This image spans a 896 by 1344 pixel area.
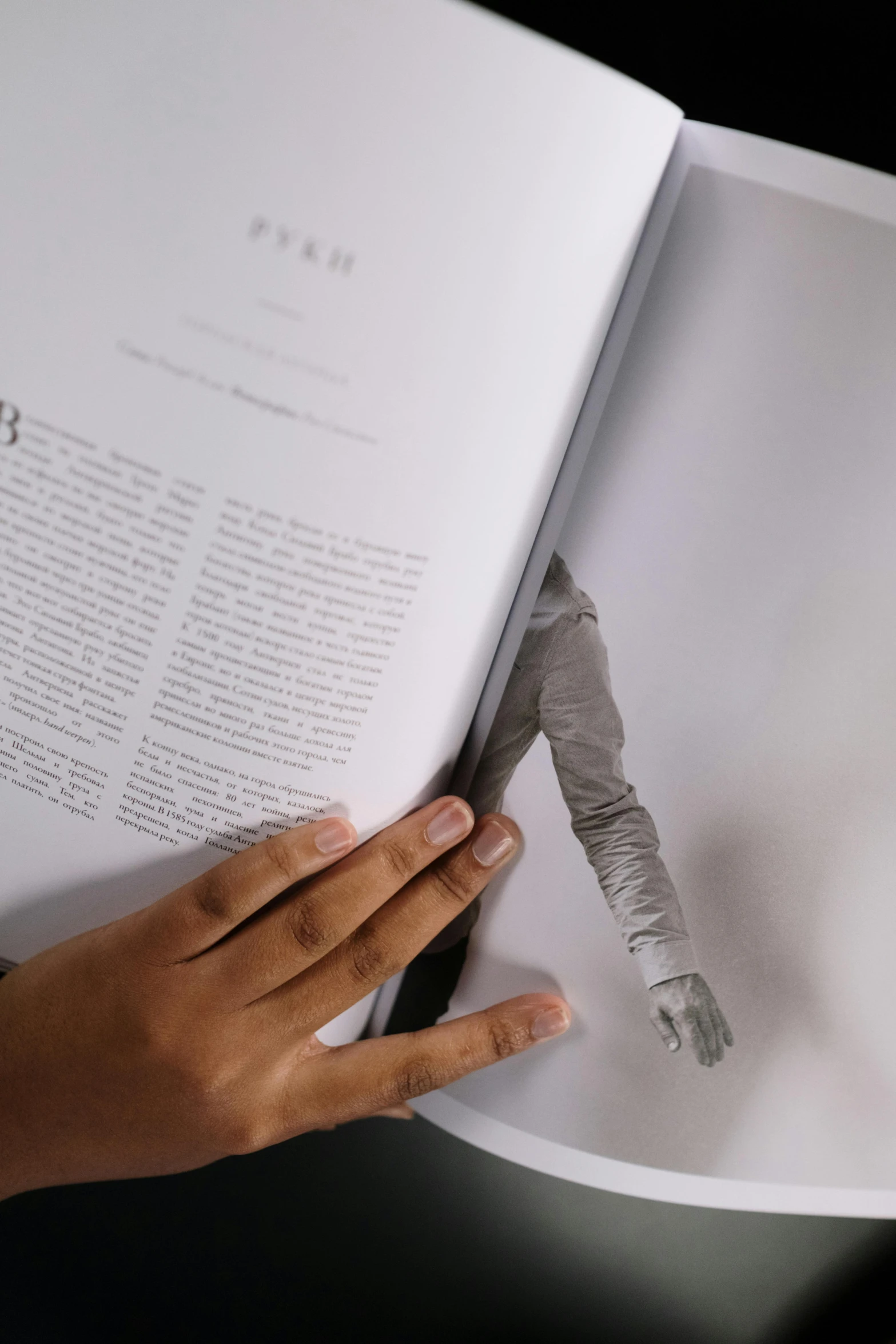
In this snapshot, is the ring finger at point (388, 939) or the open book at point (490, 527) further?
the ring finger at point (388, 939)

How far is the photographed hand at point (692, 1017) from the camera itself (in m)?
0.45

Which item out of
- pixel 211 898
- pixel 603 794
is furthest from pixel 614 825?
pixel 211 898

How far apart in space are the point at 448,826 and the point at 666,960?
0.15 metres

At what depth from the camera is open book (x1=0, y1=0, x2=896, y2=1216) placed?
0.32 m

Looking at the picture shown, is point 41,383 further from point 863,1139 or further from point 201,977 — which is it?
point 863,1139

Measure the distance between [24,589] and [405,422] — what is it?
0.20m

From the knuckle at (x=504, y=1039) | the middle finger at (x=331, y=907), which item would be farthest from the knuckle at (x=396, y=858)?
the knuckle at (x=504, y=1039)

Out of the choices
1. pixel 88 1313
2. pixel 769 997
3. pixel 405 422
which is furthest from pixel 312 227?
pixel 88 1313

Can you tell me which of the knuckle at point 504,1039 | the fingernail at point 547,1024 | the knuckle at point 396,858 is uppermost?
the knuckle at point 396,858

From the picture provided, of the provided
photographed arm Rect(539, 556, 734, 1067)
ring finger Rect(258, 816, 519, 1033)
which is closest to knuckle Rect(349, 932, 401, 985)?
ring finger Rect(258, 816, 519, 1033)

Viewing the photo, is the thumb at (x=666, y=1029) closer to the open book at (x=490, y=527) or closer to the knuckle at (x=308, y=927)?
the open book at (x=490, y=527)

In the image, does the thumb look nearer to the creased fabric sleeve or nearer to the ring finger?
the creased fabric sleeve

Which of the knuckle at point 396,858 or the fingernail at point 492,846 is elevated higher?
the fingernail at point 492,846

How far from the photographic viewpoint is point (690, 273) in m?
0.38
